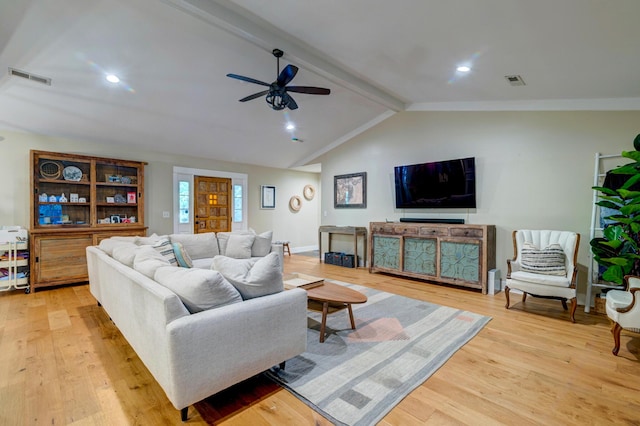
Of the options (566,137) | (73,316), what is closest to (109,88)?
(73,316)

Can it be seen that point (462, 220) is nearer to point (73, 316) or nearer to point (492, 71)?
point (492, 71)

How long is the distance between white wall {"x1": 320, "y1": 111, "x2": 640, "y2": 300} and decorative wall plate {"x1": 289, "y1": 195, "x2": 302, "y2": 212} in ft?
10.1

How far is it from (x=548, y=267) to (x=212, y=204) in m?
6.40

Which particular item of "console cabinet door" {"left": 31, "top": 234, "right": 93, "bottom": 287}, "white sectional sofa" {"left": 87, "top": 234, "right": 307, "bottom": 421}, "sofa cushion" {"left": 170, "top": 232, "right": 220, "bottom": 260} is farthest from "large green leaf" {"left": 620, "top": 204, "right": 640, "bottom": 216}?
"console cabinet door" {"left": 31, "top": 234, "right": 93, "bottom": 287}

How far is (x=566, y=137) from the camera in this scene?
4.00 m

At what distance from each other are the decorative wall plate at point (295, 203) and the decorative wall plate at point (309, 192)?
0.28 meters

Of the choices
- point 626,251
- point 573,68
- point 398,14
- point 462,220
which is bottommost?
point 626,251

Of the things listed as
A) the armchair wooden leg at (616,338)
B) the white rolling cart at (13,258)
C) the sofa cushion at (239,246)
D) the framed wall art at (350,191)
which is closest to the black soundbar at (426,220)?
the framed wall art at (350,191)

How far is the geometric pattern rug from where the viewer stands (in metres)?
1.91

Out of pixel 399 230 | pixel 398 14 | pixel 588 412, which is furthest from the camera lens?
pixel 399 230

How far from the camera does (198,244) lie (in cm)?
458

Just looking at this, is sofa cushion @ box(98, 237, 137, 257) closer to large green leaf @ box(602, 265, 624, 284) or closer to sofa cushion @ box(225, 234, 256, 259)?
sofa cushion @ box(225, 234, 256, 259)

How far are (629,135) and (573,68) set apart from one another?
1.43m

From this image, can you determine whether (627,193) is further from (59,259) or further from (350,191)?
(59,259)
